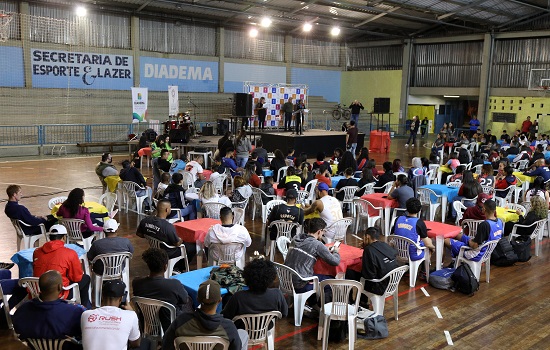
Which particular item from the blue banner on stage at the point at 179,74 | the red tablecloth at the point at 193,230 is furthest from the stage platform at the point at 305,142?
the red tablecloth at the point at 193,230

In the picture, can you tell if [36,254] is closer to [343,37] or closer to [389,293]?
[389,293]

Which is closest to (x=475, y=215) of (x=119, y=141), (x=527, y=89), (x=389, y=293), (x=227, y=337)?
(x=389, y=293)

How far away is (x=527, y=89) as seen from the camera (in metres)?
24.7

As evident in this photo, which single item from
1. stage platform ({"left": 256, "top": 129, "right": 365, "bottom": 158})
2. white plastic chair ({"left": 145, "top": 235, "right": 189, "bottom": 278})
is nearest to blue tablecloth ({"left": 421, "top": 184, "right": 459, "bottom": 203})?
white plastic chair ({"left": 145, "top": 235, "right": 189, "bottom": 278})

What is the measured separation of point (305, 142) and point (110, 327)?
15.6m

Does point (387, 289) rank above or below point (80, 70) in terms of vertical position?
below

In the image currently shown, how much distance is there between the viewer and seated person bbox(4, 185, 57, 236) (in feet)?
21.4

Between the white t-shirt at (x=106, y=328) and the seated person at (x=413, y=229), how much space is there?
3.84m

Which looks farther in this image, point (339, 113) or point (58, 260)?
point (339, 113)

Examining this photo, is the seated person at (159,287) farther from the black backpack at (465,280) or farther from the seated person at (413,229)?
the black backpack at (465,280)

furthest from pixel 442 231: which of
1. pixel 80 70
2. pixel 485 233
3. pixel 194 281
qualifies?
pixel 80 70

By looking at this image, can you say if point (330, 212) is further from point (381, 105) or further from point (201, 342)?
point (381, 105)

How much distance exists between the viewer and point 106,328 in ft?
11.2

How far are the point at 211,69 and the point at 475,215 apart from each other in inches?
762
